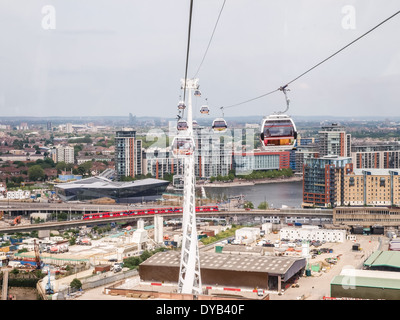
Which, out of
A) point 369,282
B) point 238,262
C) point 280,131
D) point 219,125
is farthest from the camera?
point 238,262

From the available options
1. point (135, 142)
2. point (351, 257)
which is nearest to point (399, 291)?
point (351, 257)

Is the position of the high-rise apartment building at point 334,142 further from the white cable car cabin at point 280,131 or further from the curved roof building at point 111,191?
the white cable car cabin at point 280,131

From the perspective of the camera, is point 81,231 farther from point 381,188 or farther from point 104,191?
point 381,188

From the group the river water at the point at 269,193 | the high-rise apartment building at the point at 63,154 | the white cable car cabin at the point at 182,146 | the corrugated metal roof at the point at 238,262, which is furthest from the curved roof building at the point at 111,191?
the white cable car cabin at the point at 182,146

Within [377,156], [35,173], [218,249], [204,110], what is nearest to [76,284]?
[204,110]

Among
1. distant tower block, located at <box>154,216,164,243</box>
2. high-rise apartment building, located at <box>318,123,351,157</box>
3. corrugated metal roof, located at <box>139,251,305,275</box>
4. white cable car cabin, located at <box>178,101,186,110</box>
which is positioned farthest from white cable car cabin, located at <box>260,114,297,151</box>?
high-rise apartment building, located at <box>318,123,351,157</box>

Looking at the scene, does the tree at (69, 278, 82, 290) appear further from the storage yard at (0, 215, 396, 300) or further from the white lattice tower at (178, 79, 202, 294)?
the white lattice tower at (178, 79, 202, 294)

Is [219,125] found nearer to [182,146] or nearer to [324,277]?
[182,146]
